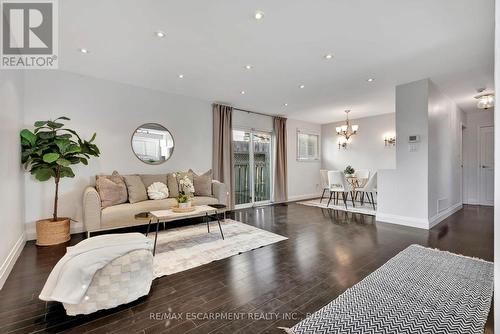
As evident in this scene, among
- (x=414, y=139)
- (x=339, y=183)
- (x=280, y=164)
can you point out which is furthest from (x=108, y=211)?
(x=414, y=139)

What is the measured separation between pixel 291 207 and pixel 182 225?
2842 mm

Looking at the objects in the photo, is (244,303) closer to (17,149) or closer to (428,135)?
(17,149)

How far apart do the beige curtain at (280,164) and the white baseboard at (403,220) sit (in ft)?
8.46

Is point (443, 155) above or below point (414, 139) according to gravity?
Answer: below

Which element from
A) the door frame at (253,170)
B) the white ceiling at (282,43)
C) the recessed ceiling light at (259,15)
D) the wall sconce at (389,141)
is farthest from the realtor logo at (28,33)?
the wall sconce at (389,141)

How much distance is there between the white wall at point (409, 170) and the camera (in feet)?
12.3

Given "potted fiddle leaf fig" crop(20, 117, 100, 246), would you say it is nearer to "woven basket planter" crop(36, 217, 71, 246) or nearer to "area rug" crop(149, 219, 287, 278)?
"woven basket planter" crop(36, 217, 71, 246)

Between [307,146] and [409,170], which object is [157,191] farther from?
[307,146]

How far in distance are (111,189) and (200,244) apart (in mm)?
1641

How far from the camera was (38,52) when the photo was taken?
9.43 ft

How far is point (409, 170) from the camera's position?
3.93m

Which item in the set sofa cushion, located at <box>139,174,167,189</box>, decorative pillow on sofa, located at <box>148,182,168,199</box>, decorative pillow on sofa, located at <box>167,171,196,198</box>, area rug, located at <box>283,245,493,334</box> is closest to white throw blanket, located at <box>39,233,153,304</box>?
area rug, located at <box>283,245,493,334</box>

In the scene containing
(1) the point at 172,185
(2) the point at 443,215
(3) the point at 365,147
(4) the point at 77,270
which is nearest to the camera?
(4) the point at 77,270

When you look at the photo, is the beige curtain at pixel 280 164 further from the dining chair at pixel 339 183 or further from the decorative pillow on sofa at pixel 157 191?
the decorative pillow on sofa at pixel 157 191
